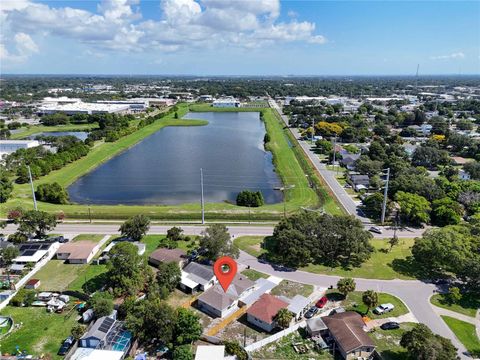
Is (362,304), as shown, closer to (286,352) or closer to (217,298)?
(286,352)

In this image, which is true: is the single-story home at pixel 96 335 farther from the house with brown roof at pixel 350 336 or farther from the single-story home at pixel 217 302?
the house with brown roof at pixel 350 336

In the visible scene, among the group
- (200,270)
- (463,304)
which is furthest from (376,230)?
(200,270)

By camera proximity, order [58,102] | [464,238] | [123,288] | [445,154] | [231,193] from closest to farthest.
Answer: [123,288], [464,238], [231,193], [445,154], [58,102]

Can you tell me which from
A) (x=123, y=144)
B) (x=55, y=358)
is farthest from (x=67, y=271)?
(x=123, y=144)

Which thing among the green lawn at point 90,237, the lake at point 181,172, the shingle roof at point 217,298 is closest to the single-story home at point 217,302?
the shingle roof at point 217,298

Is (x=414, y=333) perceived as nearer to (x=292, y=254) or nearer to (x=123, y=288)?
(x=292, y=254)
